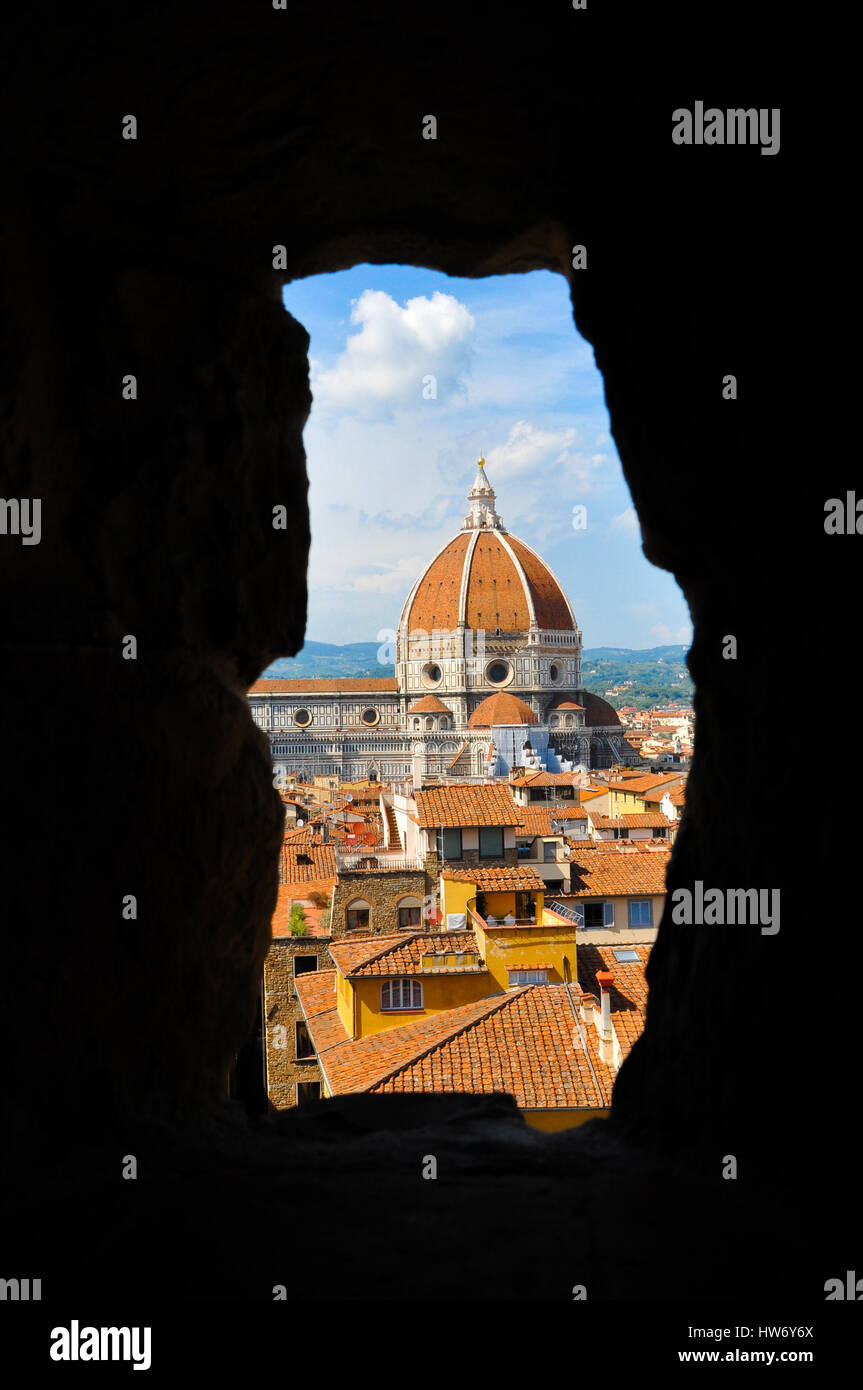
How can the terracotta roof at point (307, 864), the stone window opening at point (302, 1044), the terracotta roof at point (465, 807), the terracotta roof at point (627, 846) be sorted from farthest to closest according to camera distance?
the terracotta roof at point (627, 846), the terracotta roof at point (307, 864), the terracotta roof at point (465, 807), the stone window opening at point (302, 1044)

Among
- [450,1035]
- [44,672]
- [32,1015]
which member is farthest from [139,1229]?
[450,1035]

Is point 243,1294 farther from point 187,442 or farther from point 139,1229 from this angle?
point 187,442

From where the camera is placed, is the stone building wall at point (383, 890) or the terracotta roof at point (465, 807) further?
the terracotta roof at point (465, 807)

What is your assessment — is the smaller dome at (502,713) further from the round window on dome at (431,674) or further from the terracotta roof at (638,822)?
the terracotta roof at (638,822)

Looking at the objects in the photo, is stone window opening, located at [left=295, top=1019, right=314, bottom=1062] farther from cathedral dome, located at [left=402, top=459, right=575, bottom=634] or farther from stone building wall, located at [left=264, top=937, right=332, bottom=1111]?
cathedral dome, located at [left=402, top=459, right=575, bottom=634]

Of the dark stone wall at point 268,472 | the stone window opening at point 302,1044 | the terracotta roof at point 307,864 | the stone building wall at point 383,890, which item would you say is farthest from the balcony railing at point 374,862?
the dark stone wall at point 268,472

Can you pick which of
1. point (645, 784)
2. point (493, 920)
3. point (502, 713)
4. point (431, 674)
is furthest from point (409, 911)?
point (431, 674)
